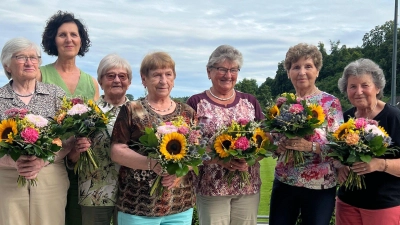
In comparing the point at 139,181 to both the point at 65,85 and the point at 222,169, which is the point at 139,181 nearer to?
the point at 222,169

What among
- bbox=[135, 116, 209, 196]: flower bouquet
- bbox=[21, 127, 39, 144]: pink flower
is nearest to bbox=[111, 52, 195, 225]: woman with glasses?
bbox=[135, 116, 209, 196]: flower bouquet

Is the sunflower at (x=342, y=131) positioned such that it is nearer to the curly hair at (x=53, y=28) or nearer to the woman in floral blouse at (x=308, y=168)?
the woman in floral blouse at (x=308, y=168)

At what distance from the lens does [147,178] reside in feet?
11.9

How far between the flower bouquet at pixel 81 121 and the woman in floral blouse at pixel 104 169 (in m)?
0.11

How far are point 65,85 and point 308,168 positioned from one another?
2971 millimetres

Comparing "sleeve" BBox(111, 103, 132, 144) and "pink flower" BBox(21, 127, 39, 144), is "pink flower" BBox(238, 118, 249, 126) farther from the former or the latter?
"pink flower" BBox(21, 127, 39, 144)

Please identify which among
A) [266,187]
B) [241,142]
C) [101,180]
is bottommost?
[266,187]

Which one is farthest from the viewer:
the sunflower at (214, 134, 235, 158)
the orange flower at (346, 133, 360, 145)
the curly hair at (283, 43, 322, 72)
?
the curly hair at (283, 43, 322, 72)

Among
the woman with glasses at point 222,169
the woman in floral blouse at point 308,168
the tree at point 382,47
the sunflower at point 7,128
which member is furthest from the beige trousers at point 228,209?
the tree at point 382,47

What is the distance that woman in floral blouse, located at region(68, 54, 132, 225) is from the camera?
13.1 ft

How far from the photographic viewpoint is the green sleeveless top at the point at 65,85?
4598mm

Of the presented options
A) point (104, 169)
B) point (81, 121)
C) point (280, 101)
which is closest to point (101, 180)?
point (104, 169)

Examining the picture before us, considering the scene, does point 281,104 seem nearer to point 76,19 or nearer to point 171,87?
point 171,87

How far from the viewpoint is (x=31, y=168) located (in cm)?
360
